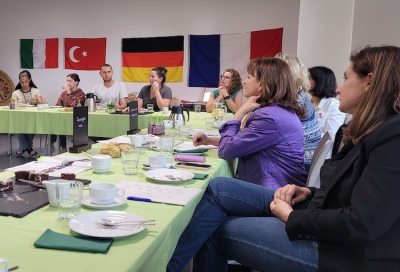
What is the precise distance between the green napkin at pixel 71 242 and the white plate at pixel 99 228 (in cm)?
1

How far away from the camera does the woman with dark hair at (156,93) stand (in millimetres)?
4723

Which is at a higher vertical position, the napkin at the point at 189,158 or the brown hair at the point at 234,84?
the brown hair at the point at 234,84

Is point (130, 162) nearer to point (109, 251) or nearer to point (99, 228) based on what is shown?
point (99, 228)

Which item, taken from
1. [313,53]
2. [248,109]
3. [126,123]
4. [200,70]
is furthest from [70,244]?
[200,70]

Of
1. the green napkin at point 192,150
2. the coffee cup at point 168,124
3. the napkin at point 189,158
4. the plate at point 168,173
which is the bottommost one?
the plate at point 168,173

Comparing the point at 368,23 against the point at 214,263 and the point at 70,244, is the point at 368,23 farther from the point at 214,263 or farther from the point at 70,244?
the point at 70,244

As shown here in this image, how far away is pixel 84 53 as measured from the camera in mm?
7156

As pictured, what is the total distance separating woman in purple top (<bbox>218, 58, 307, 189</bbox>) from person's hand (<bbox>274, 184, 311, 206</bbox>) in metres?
0.31

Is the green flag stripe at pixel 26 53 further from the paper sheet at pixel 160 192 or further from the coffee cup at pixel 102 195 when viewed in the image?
the coffee cup at pixel 102 195

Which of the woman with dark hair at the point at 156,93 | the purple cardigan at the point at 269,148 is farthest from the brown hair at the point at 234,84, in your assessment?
the purple cardigan at the point at 269,148

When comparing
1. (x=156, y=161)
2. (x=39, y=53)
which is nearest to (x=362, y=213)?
(x=156, y=161)

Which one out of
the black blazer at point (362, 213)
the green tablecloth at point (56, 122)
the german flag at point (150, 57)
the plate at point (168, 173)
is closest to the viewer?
the black blazer at point (362, 213)

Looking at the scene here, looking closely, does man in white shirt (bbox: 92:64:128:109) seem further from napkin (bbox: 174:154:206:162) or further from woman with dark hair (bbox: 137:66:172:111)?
napkin (bbox: 174:154:206:162)

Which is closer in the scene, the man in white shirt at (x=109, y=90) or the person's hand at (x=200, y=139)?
the person's hand at (x=200, y=139)
